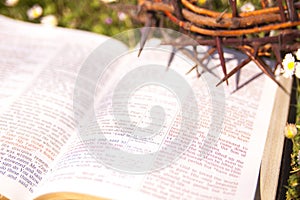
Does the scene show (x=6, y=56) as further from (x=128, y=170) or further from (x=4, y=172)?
(x=128, y=170)

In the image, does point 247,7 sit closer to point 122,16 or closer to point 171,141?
point 122,16

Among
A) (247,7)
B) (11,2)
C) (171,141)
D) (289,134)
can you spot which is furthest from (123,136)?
(11,2)

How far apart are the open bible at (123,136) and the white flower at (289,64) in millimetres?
95

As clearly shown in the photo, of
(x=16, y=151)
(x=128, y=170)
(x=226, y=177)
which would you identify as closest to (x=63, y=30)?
(x=16, y=151)

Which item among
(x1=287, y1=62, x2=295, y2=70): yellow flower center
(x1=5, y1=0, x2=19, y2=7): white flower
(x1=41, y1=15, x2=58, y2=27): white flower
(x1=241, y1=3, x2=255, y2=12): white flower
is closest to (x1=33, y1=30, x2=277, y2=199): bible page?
(x1=287, y1=62, x2=295, y2=70): yellow flower center

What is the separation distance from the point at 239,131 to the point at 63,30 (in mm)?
910

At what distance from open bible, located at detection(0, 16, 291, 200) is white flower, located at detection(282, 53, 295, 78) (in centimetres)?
9

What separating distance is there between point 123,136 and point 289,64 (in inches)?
23.3

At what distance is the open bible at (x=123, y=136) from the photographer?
111cm

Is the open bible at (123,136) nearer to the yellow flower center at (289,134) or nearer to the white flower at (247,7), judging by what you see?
the yellow flower center at (289,134)

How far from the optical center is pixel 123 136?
4.00 feet

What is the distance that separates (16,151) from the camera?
123 centimetres

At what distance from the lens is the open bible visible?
1105 mm

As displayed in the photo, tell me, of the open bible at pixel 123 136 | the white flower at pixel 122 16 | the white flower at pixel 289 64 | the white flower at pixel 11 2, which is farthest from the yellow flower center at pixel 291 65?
the white flower at pixel 11 2
